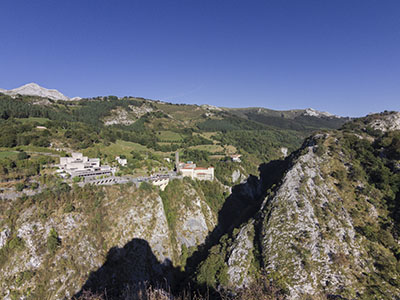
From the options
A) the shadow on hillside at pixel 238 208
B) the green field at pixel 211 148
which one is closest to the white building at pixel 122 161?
the shadow on hillside at pixel 238 208

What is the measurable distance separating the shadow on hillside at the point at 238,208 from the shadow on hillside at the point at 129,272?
235 inches

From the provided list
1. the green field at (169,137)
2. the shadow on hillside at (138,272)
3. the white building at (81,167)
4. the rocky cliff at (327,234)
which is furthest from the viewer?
the green field at (169,137)

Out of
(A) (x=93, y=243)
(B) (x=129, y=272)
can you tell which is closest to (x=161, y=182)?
(A) (x=93, y=243)

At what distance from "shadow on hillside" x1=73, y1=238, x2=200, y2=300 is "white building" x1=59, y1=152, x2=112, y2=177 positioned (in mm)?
18416

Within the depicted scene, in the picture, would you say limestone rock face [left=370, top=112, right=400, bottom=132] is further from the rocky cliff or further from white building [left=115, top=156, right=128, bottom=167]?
white building [left=115, top=156, right=128, bottom=167]

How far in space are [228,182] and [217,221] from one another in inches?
634

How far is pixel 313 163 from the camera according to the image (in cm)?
4153

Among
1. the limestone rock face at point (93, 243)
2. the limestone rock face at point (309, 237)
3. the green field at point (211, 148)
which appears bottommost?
the limestone rock face at point (93, 243)

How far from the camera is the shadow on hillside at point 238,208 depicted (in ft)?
143

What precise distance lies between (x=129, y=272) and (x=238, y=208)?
3818cm

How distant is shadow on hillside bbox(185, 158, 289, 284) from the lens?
143 ft

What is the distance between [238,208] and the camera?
6306cm

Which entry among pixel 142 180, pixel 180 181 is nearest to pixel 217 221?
pixel 180 181

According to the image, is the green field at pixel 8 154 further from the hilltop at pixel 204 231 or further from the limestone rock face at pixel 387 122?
the limestone rock face at pixel 387 122
